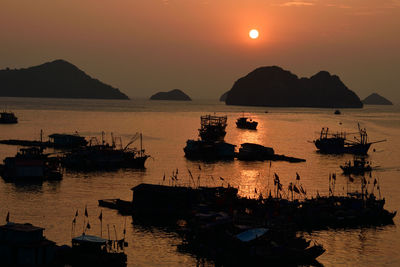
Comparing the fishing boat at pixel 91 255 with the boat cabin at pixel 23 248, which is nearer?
the boat cabin at pixel 23 248

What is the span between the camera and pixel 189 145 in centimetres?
14962

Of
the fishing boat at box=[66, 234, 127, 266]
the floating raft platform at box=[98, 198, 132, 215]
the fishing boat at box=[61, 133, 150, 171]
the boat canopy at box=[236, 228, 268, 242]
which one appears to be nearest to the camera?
the fishing boat at box=[66, 234, 127, 266]

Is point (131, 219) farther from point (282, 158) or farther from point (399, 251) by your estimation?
point (282, 158)

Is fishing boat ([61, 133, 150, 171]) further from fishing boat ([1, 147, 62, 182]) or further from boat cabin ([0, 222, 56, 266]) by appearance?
boat cabin ([0, 222, 56, 266])

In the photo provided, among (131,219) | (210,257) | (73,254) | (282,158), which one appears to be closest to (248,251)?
(210,257)

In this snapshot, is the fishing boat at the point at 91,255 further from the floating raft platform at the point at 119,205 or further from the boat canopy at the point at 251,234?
the floating raft platform at the point at 119,205

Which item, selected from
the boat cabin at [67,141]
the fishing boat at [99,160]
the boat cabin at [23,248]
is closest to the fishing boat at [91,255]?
the boat cabin at [23,248]

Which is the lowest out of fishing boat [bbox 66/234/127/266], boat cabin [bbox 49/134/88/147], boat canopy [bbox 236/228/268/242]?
fishing boat [bbox 66/234/127/266]

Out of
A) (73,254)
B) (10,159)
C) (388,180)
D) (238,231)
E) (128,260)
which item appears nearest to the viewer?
(73,254)

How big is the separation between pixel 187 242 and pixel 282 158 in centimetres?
8498

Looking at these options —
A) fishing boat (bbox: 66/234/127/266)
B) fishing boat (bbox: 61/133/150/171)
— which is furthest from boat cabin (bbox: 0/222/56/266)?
fishing boat (bbox: 61/133/150/171)

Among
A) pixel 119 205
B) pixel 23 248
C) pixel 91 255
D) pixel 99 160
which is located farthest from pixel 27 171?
pixel 23 248

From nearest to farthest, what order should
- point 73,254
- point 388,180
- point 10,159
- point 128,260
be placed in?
point 73,254 < point 128,260 < point 10,159 < point 388,180

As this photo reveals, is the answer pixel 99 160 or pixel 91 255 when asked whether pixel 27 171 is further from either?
pixel 91 255
